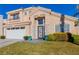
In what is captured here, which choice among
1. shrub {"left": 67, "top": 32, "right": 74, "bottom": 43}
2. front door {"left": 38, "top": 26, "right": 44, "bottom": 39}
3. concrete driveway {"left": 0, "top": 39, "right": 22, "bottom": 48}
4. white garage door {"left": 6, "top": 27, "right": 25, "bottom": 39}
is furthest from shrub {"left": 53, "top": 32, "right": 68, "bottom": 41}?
concrete driveway {"left": 0, "top": 39, "right": 22, "bottom": 48}

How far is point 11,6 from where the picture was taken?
856 cm

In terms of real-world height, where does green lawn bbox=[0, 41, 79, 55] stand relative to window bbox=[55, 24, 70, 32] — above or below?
below

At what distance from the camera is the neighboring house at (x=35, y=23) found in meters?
8.78

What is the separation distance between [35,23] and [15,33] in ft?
2.43

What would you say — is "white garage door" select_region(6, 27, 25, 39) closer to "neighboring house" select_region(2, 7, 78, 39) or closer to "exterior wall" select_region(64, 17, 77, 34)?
"neighboring house" select_region(2, 7, 78, 39)

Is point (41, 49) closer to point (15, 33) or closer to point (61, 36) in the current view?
point (61, 36)

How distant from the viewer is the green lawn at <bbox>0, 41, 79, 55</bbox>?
853 centimetres

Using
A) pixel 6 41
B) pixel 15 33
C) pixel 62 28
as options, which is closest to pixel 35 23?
pixel 15 33

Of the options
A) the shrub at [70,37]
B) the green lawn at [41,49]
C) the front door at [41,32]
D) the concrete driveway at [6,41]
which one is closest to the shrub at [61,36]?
the shrub at [70,37]
